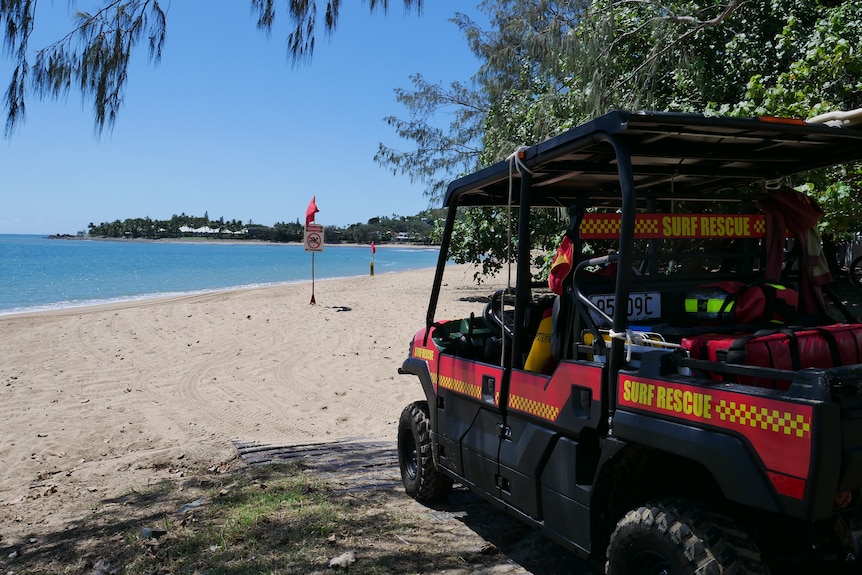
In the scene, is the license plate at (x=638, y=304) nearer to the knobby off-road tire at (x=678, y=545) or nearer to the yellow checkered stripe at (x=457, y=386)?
the yellow checkered stripe at (x=457, y=386)

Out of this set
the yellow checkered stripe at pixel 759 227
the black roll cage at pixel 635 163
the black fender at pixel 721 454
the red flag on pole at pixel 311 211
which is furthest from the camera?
the red flag on pole at pixel 311 211

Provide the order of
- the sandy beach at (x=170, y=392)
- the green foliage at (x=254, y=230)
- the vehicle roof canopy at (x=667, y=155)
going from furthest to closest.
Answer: the green foliage at (x=254, y=230) < the sandy beach at (x=170, y=392) < the vehicle roof canopy at (x=667, y=155)

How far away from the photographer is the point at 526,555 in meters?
4.16

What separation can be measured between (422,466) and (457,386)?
32.4 inches

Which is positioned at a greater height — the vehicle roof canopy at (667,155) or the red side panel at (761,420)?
the vehicle roof canopy at (667,155)

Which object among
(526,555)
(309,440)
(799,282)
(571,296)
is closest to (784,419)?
(571,296)

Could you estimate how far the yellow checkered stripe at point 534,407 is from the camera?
3453 millimetres

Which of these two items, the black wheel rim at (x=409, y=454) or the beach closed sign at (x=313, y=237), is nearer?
the black wheel rim at (x=409, y=454)

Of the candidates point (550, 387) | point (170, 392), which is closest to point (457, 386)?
point (550, 387)

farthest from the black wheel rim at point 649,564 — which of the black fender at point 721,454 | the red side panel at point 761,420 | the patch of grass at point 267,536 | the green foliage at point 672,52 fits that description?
the green foliage at point 672,52

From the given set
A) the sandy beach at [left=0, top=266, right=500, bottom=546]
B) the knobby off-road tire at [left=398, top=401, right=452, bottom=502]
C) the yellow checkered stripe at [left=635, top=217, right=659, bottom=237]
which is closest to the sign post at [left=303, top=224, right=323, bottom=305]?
the sandy beach at [left=0, top=266, right=500, bottom=546]

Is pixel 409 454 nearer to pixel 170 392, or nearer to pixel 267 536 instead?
pixel 267 536

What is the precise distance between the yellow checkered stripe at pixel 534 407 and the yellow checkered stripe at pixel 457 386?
1.39 ft

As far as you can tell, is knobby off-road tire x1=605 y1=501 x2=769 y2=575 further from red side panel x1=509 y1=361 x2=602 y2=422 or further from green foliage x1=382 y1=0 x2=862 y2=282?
green foliage x1=382 y1=0 x2=862 y2=282
